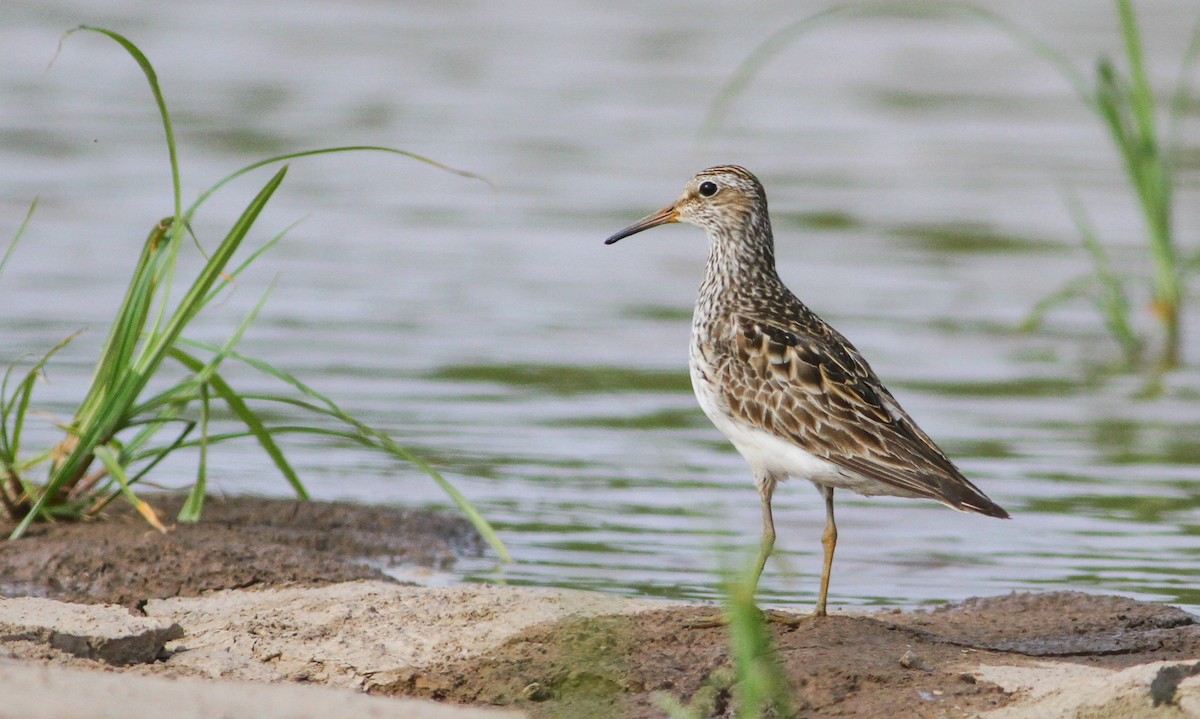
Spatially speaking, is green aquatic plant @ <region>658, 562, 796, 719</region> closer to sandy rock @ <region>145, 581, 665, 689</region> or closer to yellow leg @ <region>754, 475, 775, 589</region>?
sandy rock @ <region>145, 581, 665, 689</region>

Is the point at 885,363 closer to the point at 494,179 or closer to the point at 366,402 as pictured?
the point at 366,402

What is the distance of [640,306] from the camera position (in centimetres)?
1216

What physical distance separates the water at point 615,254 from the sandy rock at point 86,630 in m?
1.60

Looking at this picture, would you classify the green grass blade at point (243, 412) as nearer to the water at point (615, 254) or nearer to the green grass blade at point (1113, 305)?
the water at point (615, 254)

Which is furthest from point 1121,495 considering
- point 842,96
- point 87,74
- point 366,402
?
point 87,74

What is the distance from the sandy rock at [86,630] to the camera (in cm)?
511

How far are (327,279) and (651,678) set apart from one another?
7.47 m

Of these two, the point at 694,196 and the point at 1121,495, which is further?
the point at 1121,495

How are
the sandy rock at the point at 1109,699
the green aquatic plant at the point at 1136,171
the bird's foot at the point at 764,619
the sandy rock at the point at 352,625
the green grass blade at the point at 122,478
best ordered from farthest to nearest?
the green aquatic plant at the point at 1136,171 → the green grass blade at the point at 122,478 → the bird's foot at the point at 764,619 → the sandy rock at the point at 352,625 → the sandy rock at the point at 1109,699

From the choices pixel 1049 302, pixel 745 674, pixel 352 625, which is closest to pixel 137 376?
pixel 352 625

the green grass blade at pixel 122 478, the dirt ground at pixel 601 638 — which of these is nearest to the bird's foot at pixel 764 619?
the dirt ground at pixel 601 638

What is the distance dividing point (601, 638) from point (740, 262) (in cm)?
199

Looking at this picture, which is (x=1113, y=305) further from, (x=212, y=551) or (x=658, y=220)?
(x=212, y=551)

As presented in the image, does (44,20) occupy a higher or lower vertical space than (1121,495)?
higher
